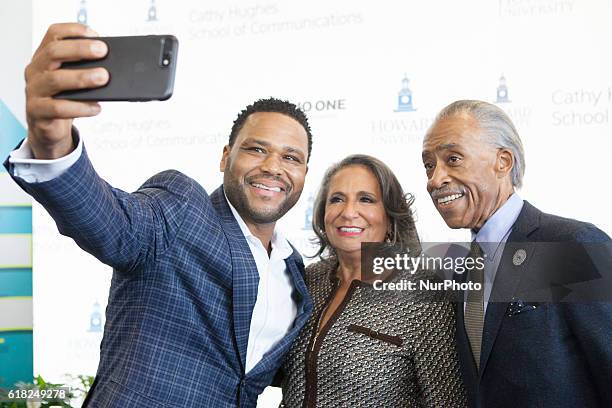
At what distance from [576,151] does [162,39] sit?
2.43 metres

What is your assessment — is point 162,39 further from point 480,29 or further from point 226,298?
point 480,29

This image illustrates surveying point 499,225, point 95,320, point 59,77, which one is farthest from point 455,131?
point 95,320

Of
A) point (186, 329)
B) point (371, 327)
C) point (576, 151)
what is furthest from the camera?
point (576, 151)

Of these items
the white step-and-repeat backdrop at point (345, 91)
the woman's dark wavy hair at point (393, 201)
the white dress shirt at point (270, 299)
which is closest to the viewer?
the white dress shirt at point (270, 299)

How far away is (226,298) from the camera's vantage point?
151cm

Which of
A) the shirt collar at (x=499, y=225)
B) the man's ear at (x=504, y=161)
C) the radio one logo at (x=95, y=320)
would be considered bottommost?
the radio one logo at (x=95, y=320)

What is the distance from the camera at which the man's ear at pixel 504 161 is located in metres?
1.58

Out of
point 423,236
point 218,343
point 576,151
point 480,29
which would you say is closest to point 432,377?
point 218,343

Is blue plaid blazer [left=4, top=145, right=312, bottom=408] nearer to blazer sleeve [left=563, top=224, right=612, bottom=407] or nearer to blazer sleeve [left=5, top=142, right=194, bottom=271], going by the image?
blazer sleeve [left=5, top=142, right=194, bottom=271]

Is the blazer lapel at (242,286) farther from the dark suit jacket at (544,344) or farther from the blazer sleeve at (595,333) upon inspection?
the blazer sleeve at (595,333)

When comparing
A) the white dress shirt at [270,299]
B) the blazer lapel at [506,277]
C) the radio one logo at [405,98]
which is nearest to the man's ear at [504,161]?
the blazer lapel at [506,277]

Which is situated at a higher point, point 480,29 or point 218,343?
point 480,29

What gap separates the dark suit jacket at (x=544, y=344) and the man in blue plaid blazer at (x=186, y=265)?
1.84 feet

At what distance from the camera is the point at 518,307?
4.43 ft
